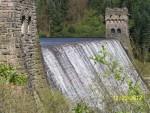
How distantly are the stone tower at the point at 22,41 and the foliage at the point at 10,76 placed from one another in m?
0.18

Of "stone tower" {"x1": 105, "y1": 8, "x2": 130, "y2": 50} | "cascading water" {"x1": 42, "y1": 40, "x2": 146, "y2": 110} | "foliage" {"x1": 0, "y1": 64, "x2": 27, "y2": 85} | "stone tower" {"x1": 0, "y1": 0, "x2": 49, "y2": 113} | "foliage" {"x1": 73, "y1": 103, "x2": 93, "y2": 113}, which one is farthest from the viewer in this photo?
"stone tower" {"x1": 105, "y1": 8, "x2": 130, "y2": 50}

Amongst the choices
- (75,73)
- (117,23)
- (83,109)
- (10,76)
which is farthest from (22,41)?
(117,23)

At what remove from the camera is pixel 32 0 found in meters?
15.8

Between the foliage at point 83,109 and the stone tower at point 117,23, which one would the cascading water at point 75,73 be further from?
the stone tower at point 117,23

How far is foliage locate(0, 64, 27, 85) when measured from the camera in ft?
46.6

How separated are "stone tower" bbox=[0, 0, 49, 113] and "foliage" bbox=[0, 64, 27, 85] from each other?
7.2 inches

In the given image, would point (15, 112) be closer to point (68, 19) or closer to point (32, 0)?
point (32, 0)

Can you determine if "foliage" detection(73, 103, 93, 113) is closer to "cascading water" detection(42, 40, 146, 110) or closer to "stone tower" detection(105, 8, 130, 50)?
"cascading water" detection(42, 40, 146, 110)

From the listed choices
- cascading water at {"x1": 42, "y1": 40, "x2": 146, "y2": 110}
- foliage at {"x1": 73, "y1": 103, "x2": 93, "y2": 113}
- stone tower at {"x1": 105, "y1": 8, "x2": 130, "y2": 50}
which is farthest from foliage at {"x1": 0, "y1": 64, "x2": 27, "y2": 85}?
stone tower at {"x1": 105, "y1": 8, "x2": 130, "y2": 50}

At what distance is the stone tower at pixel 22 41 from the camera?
14.6m

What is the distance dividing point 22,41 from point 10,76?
126 centimetres

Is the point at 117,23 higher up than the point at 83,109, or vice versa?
the point at 83,109

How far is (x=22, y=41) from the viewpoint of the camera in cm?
1509

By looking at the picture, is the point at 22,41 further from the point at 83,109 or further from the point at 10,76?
the point at 83,109
